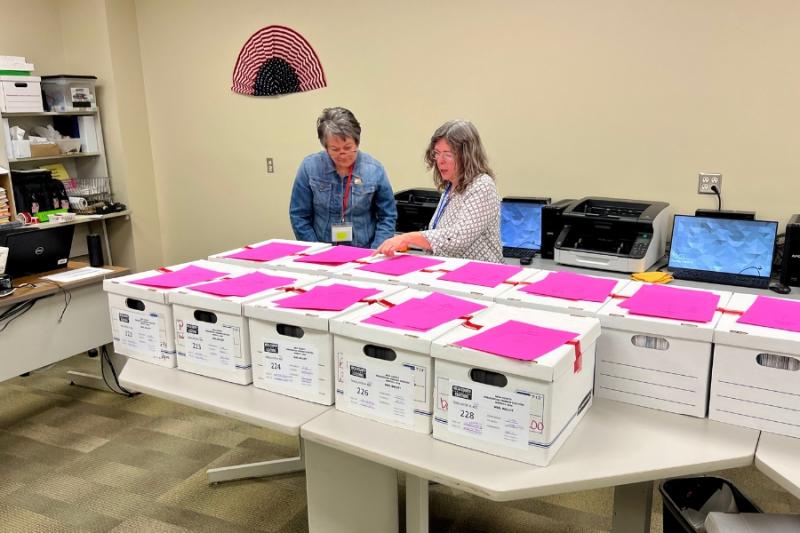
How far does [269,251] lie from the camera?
2.28 meters

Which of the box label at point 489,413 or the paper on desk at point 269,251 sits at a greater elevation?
the paper on desk at point 269,251

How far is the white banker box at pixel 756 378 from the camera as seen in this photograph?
1.30 metres

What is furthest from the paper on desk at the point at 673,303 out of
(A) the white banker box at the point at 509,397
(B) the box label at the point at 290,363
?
(B) the box label at the point at 290,363

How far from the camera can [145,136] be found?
5.08 m

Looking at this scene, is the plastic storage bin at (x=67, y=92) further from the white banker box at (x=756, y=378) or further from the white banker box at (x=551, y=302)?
the white banker box at (x=756, y=378)

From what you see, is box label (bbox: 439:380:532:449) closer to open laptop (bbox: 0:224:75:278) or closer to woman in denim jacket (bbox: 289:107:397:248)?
woman in denim jacket (bbox: 289:107:397:248)

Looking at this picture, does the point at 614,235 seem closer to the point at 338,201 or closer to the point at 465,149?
the point at 465,149

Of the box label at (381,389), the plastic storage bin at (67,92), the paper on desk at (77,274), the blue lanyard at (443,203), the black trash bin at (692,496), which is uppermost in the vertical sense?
the plastic storage bin at (67,92)

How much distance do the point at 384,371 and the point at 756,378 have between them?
32.2 inches

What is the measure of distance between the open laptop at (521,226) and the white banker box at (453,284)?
4.52 ft

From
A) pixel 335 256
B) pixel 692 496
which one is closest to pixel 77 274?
pixel 335 256

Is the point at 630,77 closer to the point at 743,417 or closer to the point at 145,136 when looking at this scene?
the point at 743,417

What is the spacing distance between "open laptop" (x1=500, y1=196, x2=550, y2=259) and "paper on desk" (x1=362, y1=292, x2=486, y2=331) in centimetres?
169

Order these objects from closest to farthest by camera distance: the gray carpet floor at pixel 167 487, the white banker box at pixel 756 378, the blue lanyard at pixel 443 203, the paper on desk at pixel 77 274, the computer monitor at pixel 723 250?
the white banker box at pixel 756 378, the gray carpet floor at pixel 167 487, the blue lanyard at pixel 443 203, the computer monitor at pixel 723 250, the paper on desk at pixel 77 274
